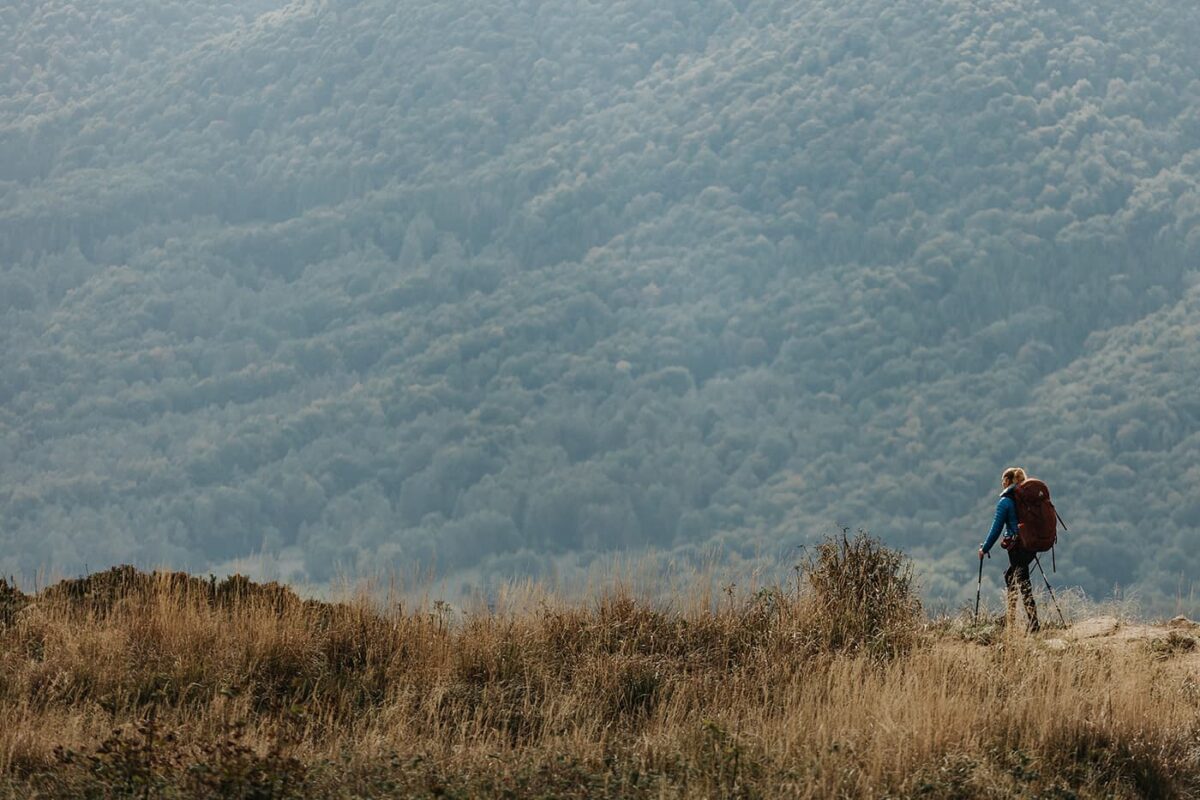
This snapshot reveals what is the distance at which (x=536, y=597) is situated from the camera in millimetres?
12664

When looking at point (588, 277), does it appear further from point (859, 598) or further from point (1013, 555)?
point (1013, 555)

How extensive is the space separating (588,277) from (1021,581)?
159m

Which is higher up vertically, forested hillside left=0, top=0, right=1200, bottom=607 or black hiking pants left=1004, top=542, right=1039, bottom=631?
forested hillside left=0, top=0, right=1200, bottom=607

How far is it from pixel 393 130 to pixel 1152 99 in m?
90.7

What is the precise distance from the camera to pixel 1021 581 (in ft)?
41.8

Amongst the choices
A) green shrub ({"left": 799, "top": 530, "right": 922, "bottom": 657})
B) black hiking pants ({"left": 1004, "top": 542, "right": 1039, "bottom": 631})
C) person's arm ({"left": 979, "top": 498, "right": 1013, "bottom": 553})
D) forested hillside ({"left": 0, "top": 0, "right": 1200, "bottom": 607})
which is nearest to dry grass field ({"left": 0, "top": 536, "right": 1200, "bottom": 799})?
green shrub ({"left": 799, "top": 530, "right": 922, "bottom": 657})

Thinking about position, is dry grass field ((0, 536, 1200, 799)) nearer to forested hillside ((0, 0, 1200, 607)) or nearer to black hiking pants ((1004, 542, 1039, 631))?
black hiking pants ((1004, 542, 1039, 631))

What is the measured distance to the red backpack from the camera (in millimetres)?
12586

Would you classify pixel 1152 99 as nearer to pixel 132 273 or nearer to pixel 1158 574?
pixel 1158 574

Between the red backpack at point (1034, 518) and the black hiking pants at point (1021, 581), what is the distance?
9cm

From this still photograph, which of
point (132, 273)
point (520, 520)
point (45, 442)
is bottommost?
point (520, 520)

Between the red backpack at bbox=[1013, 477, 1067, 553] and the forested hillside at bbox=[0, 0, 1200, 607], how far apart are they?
104 metres

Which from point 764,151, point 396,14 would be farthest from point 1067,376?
point 396,14

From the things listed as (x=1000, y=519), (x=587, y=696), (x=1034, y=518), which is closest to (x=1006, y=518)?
(x=1000, y=519)
